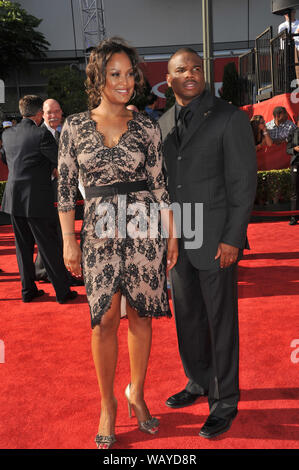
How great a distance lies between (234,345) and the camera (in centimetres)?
265

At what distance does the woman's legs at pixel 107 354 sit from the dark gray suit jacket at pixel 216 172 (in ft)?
1.76

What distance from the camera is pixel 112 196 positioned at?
237 centimetres

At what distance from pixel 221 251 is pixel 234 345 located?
1.82 feet

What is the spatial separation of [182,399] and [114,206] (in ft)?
4.31

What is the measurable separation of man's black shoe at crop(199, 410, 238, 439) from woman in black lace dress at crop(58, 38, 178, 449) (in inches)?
20.1

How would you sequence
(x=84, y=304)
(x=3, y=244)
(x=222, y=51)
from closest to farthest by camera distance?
Answer: (x=84, y=304) → (x=3, y=244) → (x=222, y=51)

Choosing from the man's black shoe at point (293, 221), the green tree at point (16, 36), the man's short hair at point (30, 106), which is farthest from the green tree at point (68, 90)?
the man's short hair at point (30, 106)

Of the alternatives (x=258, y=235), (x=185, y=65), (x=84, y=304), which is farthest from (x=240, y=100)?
(x=185, y=65)

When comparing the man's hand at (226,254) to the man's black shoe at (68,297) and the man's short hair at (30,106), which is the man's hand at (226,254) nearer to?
the man's black shoe at (68,297)

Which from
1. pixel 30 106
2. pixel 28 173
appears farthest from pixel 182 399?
pixel 30 106

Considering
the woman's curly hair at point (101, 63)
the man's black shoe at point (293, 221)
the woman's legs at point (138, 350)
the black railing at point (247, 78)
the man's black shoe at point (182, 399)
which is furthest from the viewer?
the black railing at point (247, 78)

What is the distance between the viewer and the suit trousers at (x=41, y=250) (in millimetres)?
4895

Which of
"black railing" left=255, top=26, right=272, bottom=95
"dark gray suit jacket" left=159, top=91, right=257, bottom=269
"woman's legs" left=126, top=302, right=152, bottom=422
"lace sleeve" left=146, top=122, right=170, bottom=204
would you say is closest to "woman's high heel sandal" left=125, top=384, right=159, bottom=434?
"woman's legs" left=126, top=302, right=152, bottom=422
